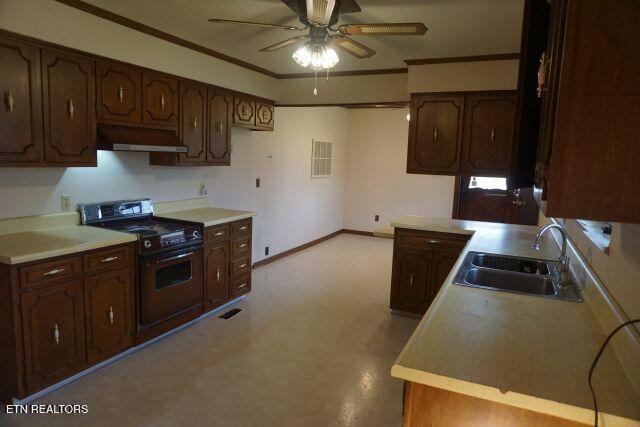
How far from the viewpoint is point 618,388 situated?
123 cm

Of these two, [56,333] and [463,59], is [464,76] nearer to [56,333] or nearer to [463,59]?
[463,59]

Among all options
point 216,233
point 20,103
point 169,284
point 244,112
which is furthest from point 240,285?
point 20,103

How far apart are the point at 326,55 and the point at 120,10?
1.57 metres

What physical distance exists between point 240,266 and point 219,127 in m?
1.42

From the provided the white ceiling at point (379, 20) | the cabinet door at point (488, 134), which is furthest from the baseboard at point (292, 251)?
the cabinet door at point (488, 134)

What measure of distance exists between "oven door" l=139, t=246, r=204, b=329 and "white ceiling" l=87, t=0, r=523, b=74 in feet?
5.91

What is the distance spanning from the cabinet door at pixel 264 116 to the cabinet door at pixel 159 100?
47.7 inches

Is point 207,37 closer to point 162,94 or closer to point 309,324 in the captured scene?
point 162,94

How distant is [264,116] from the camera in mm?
4852

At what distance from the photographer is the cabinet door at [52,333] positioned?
2467mm

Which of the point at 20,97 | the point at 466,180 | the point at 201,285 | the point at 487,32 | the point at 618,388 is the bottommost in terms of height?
the point at 201,285

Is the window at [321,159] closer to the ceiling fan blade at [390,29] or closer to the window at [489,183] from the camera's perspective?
the window at [489,183]

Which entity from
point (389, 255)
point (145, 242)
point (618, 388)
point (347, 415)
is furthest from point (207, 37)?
point (389, 255)

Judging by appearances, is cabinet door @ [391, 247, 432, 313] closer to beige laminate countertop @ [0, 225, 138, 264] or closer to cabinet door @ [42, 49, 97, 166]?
beige laminate countertop @ [0, 225, 138, 264]
